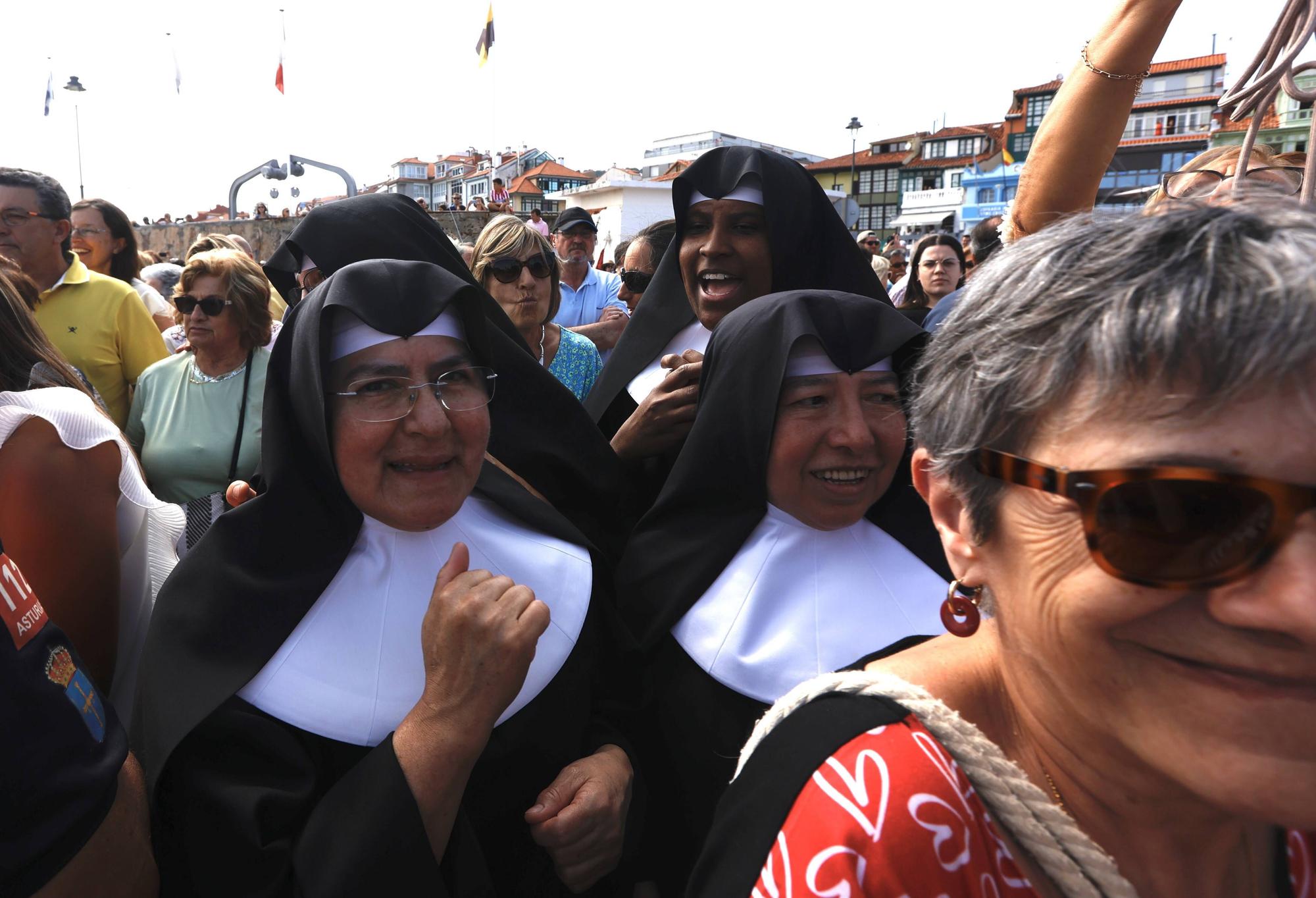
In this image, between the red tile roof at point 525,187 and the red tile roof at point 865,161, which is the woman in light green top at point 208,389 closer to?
the red tile roof at point 525,187

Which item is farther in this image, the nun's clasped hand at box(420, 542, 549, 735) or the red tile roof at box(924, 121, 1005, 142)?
the red tile roof at box(924, 121, 1005, 142)

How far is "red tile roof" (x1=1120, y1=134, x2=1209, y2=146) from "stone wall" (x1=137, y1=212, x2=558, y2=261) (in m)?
37.7

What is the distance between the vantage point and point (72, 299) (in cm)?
466

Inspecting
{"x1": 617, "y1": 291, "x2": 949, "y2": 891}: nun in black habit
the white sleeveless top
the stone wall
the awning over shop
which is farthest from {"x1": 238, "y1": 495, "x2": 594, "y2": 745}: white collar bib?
the awning over shop

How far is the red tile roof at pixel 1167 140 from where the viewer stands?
51750mm

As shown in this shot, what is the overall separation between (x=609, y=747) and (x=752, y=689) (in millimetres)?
394

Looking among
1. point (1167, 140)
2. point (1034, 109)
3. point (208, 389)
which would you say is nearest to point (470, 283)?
point (208, 389)

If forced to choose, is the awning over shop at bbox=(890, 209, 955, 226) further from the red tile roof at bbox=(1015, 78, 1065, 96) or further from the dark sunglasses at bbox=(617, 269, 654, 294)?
the dark sunglasses at bbox=(617, 269, 654, 294)

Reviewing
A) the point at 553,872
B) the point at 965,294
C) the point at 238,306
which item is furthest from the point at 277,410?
the point at 238,306

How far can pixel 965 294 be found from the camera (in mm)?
1196

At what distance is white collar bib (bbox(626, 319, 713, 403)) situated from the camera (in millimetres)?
3375

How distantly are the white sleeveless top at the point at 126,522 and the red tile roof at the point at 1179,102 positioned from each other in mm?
65580

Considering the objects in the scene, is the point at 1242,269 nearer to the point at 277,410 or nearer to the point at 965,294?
the point at 965,294

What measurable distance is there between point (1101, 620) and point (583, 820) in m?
1.33
